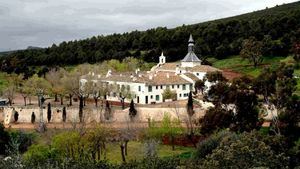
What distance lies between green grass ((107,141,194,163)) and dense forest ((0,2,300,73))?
121ft

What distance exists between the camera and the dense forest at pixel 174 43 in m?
88.9

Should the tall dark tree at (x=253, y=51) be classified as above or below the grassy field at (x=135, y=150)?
above

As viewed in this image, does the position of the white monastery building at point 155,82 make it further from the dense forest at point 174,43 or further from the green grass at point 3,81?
the green grass at point 3,81

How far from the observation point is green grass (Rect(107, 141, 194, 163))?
45.2 meters

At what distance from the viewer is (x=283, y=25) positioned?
9050cm

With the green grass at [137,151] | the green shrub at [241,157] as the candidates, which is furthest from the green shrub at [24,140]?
the green shrub at [241,157]

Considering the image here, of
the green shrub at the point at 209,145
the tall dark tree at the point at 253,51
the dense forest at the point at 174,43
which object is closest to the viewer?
the green shrub at the point at 209,145

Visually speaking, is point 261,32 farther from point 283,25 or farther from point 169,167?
point 169,167

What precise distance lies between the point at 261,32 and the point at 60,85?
36837 mm

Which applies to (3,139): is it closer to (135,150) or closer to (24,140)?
(24,140)

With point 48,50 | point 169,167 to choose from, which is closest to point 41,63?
point 48,50

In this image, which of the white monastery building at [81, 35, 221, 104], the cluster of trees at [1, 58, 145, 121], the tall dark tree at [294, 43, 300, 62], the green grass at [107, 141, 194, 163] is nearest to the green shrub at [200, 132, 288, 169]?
the green grass at [107, 141, 194, 163]

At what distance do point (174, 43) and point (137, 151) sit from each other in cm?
5700

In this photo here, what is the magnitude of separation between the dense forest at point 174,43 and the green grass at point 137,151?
36902 mm
